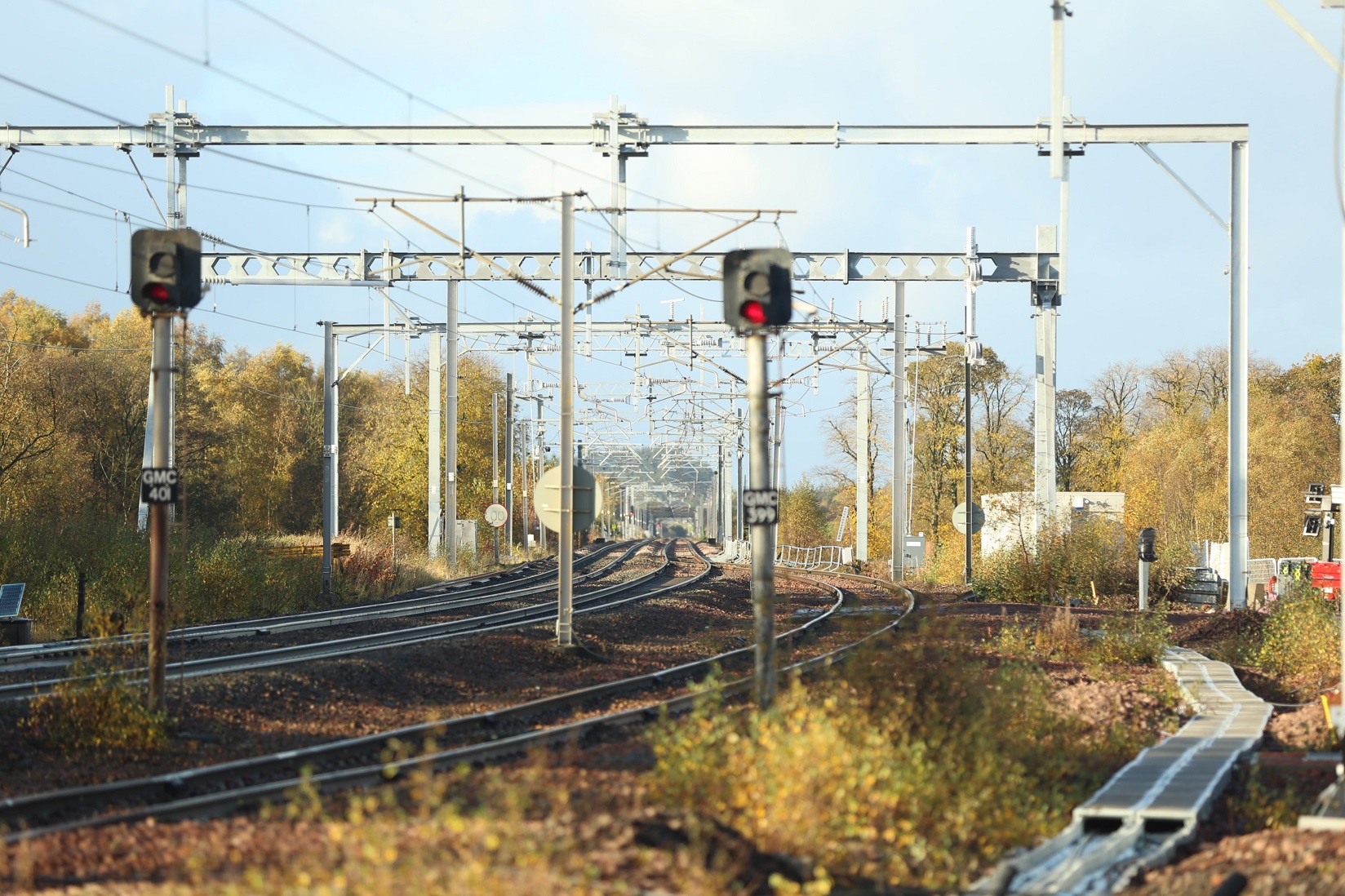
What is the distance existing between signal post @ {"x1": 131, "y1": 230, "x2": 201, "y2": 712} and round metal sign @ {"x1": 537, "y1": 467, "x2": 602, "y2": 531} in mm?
6813

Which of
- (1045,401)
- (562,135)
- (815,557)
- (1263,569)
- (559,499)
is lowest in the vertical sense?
(815,557)

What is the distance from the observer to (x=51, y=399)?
4131cm

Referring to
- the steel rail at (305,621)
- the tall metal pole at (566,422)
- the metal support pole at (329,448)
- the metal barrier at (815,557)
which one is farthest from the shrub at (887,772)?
the metal barrier at (815,557)

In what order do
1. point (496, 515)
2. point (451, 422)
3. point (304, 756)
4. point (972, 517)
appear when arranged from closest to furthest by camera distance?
point (304, 756) < point (972, 517) < point (451, 422) < point (496, 515)

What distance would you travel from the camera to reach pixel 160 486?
13148mm

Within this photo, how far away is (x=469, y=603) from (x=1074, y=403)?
53959 millimetres

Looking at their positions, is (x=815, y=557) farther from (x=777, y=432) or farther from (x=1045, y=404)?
(x=1045, y=404)

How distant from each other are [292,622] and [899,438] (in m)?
21.5

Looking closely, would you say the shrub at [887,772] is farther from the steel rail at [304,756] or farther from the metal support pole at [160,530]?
the metal support pole at [160,530]

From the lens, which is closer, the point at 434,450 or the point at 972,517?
the point at 972,517

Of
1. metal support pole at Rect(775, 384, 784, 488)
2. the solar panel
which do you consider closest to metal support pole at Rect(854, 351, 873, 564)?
metal support pole at Rect(775, 384, 784, 488)

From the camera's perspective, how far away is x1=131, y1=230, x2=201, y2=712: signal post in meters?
12.7

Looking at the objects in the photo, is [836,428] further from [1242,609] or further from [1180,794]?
[1180,794]

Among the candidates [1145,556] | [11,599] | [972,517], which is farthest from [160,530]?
[972,517]
